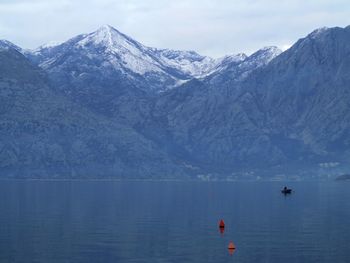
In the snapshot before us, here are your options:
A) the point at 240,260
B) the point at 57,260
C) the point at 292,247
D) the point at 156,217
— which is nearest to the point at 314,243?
the point at 292,247

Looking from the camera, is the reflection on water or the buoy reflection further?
the buoy reflection

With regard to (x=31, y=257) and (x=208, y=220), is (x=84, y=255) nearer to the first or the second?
(x=31, y=257)

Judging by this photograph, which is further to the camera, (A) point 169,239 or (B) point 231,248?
(A) point 169,239

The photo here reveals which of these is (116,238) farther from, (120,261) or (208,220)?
(208,220)

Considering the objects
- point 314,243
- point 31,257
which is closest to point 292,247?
point 314,243

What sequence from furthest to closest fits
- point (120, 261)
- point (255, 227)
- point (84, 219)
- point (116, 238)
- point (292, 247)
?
1. point (84, 219)
2. point (255, 227)
3. point (116, 238)
4. point (292, 247)
5. point (120, 261)

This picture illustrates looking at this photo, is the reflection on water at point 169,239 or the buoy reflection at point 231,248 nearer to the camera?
the reflection on water at point 169,239

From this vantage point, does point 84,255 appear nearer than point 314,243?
Yes

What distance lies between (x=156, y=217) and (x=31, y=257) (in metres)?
79.7

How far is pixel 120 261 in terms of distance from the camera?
387 feet

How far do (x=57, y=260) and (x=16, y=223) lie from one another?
59.6 m

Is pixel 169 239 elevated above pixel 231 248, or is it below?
above

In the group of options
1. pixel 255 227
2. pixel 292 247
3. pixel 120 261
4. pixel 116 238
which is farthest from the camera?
pixel 255 227

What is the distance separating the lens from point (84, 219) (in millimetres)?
189875
